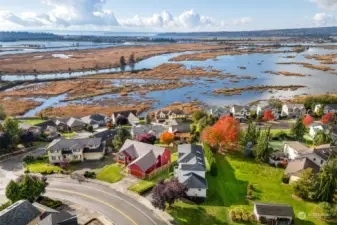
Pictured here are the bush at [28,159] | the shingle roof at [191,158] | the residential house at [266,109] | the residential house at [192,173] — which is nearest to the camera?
the residential house at [192,173]

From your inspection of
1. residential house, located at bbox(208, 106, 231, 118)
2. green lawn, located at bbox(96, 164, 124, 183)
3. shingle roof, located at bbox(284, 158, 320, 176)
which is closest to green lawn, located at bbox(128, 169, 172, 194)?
green lawn, located at bbox(96, 164, 124, 183)

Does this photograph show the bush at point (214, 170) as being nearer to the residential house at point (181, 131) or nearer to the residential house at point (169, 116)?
the residential house at point (181, 131)

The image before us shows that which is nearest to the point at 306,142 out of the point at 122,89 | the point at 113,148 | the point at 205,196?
the point at 205,196

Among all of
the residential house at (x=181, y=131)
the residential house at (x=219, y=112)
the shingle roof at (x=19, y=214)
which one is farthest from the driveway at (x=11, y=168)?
the residential house at (x=219, y=112)

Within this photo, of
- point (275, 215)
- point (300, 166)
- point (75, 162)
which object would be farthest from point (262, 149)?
point (75, 162)

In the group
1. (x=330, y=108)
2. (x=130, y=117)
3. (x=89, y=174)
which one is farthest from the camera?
(x=330, y=108)

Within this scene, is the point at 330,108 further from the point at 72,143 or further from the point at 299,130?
the point at 72,143
